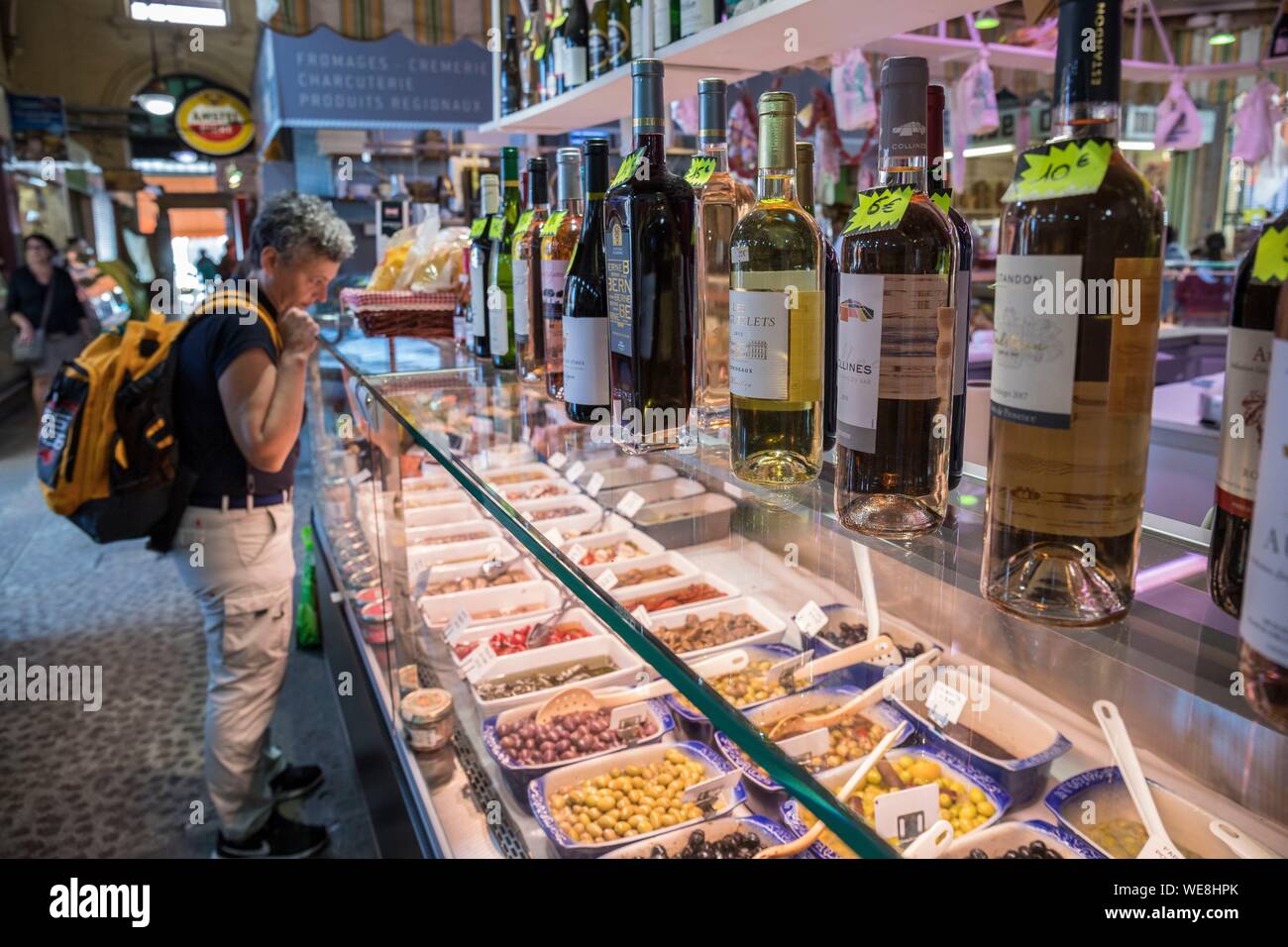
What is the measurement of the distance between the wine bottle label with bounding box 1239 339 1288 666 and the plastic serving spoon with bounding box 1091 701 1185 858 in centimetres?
19

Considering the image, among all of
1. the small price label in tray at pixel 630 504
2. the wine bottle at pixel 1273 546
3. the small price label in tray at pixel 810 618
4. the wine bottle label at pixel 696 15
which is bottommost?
the small price label in tray at pixel 810 618

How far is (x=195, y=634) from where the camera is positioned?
433cm

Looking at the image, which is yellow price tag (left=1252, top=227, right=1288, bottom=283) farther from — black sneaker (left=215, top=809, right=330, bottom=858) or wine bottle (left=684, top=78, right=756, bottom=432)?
black sneaker (left=215, top=809, right=330, bottom=858)

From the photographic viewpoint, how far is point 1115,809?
0.92 meters

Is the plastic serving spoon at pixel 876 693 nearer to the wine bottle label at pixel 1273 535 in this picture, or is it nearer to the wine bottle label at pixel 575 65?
the wine bottle label at pixel 1273 535

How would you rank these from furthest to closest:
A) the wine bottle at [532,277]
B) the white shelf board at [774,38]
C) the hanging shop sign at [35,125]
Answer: the hanging shop sign at [35,125], the wine bottle at [532,277], the white shelf board at [774,38]

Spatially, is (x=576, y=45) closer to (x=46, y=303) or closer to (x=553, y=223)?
(x=553, y=223)

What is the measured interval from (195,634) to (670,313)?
3869 millimetres

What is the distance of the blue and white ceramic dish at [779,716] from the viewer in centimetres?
74

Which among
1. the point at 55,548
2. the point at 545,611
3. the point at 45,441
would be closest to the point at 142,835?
the point at 45,441

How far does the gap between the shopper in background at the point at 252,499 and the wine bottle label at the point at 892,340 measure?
2.13 metres

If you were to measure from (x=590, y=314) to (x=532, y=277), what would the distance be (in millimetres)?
648

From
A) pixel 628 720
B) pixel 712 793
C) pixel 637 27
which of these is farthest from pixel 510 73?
pixel 712 793

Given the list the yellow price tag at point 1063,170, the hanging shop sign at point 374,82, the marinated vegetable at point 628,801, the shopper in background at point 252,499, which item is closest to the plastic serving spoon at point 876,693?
the yellow price tag at point 1063,170
